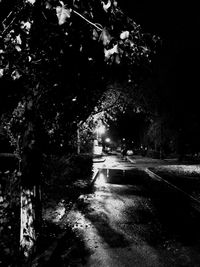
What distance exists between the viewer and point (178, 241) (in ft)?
25.0

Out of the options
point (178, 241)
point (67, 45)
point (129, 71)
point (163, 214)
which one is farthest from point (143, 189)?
point (67, 45)

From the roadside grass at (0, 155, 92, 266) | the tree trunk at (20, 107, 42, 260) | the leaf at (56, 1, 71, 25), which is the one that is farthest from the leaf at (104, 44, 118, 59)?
the roadside grass at (0, 155, 92, 266)

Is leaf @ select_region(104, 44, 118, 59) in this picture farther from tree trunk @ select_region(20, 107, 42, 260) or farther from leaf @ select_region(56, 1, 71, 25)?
tree trunk @ select_region(20, 107, 42, 260)

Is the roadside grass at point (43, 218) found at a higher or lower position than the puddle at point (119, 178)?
higher

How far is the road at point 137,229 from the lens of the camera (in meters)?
6.41

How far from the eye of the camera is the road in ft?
21.0

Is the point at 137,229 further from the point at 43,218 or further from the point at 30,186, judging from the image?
the point at 30,186

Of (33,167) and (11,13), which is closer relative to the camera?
(11,13)

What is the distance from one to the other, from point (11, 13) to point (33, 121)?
271cm

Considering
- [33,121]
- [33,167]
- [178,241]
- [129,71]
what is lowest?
[178,241]

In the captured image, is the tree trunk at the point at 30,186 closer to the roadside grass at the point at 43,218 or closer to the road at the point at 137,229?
the roadside grass at the point at 43,218

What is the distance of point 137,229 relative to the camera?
28.6 feet

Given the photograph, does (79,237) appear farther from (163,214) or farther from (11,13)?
(11,13)

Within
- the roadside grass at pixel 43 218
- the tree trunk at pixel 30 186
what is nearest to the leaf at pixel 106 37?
the tree trunk at pixel 30 186
